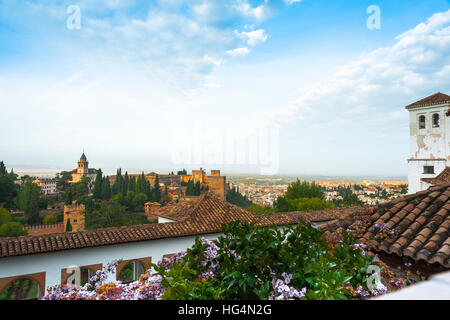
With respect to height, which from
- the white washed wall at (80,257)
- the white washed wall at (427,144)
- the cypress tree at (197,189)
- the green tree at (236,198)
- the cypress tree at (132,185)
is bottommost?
the green tree at (236,198)

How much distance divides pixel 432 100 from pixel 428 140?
102 inches

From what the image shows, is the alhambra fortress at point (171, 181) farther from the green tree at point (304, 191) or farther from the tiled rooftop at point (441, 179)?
the tiled rooftop at point (441, 179)

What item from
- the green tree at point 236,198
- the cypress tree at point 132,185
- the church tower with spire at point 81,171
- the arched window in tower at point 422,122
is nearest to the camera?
the arched window in tower at point 422,122

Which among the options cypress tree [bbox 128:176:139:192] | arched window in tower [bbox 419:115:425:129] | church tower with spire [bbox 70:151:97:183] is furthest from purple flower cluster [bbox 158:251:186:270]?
church tower with spire [bbox 70:151:97:183]

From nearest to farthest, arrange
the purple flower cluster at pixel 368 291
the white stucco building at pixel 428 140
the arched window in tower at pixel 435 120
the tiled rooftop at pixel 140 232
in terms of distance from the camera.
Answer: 1. the purple flower cluster at pixel 368 291
2. the tiled rooftop at pixel 140 232
3. the white stucco building at pixel 428 140
4. the arched window in tower at pixel 435 120

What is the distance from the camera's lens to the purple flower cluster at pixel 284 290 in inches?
53.1

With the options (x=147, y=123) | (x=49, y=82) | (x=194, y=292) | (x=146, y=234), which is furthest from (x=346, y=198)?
(x=194, y=292)

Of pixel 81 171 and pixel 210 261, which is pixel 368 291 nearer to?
pixel 210 261

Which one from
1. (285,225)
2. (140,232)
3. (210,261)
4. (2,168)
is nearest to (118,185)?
(2,168)

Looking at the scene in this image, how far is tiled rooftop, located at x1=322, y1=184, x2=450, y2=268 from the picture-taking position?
285 centimetres

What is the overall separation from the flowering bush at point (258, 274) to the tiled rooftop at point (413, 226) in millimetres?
1820

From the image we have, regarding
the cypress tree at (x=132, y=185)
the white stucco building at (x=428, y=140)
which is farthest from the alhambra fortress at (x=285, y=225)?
the cypress tree at (x=132, y=185)

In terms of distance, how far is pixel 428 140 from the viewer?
54.3ft

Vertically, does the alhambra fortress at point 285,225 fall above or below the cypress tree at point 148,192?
above
